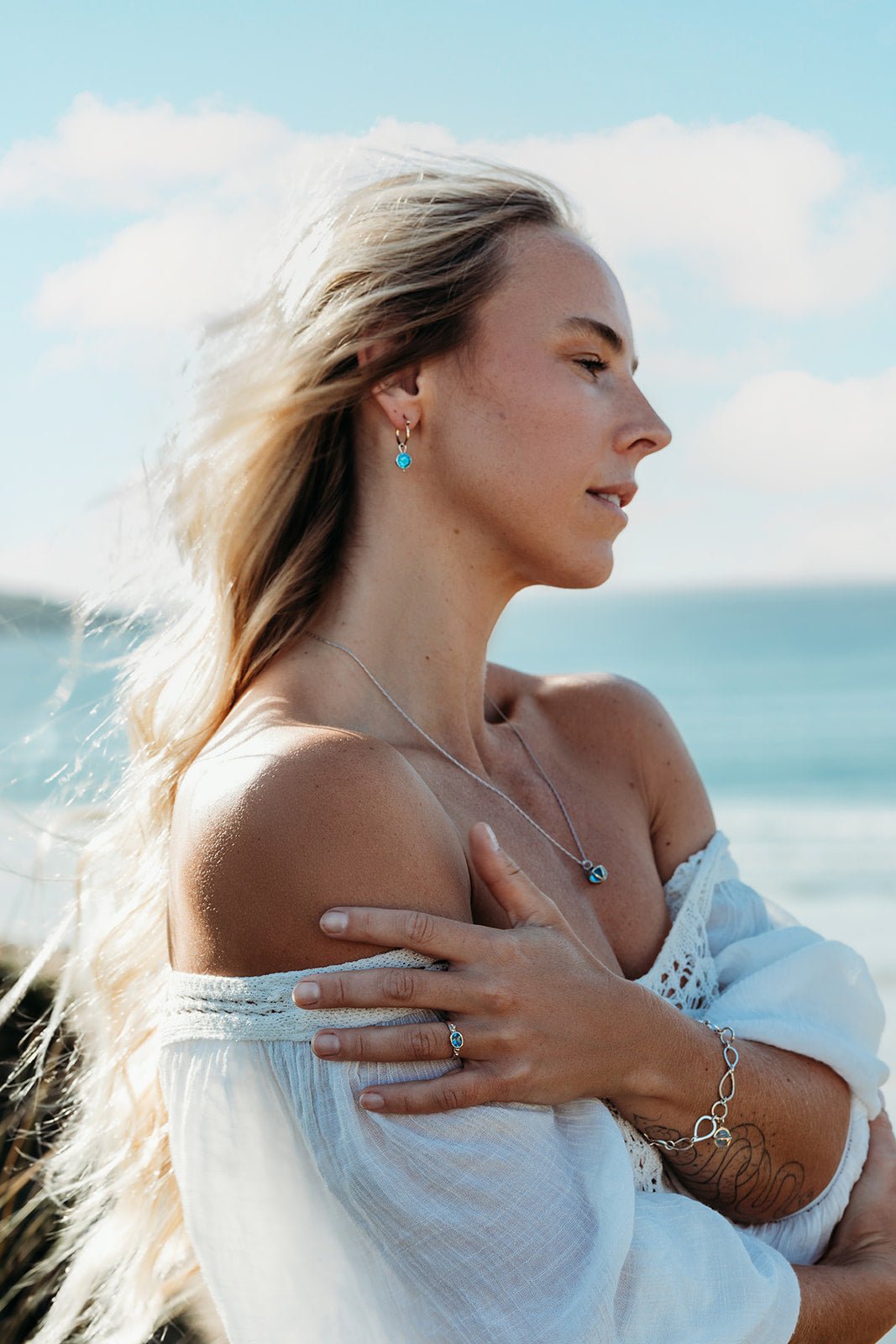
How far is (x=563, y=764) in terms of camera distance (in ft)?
8.39

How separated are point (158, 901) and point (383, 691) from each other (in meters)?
0.57

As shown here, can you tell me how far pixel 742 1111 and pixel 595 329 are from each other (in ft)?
4.25

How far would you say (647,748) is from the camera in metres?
2.62

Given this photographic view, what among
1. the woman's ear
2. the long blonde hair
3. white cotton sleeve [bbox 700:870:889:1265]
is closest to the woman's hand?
white cotton sleeve [bbox 700:870:889:1265]

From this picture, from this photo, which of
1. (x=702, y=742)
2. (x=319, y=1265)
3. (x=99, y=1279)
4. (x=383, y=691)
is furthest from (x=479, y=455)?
(x=702, y=742)

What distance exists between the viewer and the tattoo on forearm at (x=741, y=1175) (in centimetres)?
195

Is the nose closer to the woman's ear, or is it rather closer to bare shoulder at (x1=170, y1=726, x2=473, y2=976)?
the woman's ear

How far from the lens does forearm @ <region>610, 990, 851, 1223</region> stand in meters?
1.85

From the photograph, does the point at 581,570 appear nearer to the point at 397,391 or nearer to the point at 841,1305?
the point at 397,391

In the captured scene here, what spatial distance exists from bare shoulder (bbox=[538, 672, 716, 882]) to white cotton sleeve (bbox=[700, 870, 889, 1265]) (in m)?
0.25

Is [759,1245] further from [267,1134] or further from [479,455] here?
[479,455]

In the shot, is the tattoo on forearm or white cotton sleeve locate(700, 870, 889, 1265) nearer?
the tattoo on forearm

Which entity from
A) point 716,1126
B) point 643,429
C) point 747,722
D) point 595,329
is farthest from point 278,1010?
point 747,722

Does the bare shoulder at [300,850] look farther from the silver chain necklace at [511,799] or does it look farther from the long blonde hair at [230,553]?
the long blonde hair at [230,553]
